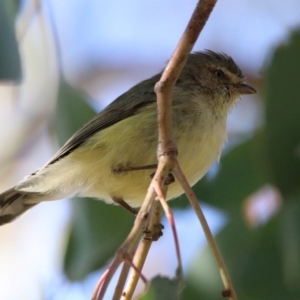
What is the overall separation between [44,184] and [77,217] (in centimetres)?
19

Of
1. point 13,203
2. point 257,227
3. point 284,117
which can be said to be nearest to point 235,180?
point 257,227

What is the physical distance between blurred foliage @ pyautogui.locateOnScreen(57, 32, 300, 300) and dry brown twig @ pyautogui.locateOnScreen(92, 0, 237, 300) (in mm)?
654

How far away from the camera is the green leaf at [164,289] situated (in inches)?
41.4

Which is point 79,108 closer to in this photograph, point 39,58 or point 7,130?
point 39,58

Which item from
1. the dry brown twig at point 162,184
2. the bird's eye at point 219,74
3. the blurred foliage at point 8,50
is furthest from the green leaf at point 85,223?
the dry brown twig at point 162,184

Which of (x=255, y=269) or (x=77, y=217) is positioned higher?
(x=77, y=217)

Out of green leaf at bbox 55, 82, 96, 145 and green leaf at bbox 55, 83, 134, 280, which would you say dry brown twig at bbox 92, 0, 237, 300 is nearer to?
green leaf at bbox 55, 83, 134, 280

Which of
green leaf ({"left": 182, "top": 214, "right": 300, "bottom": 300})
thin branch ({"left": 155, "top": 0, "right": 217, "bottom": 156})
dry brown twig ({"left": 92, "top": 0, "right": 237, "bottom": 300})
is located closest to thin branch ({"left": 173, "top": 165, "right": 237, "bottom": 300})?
dry brown twig ({"left": 92, "top": 0, "right": 237, "bottom": 300})

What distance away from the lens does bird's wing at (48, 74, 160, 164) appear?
83.4 inches

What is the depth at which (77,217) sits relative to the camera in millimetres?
2207

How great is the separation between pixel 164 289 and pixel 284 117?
1024 mm

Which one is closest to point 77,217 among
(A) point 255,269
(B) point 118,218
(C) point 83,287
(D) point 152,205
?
(B) point 118,218

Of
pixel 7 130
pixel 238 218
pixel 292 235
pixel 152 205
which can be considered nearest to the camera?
pixel 152 205

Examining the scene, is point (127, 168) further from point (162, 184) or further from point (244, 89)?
point (162, 184)
